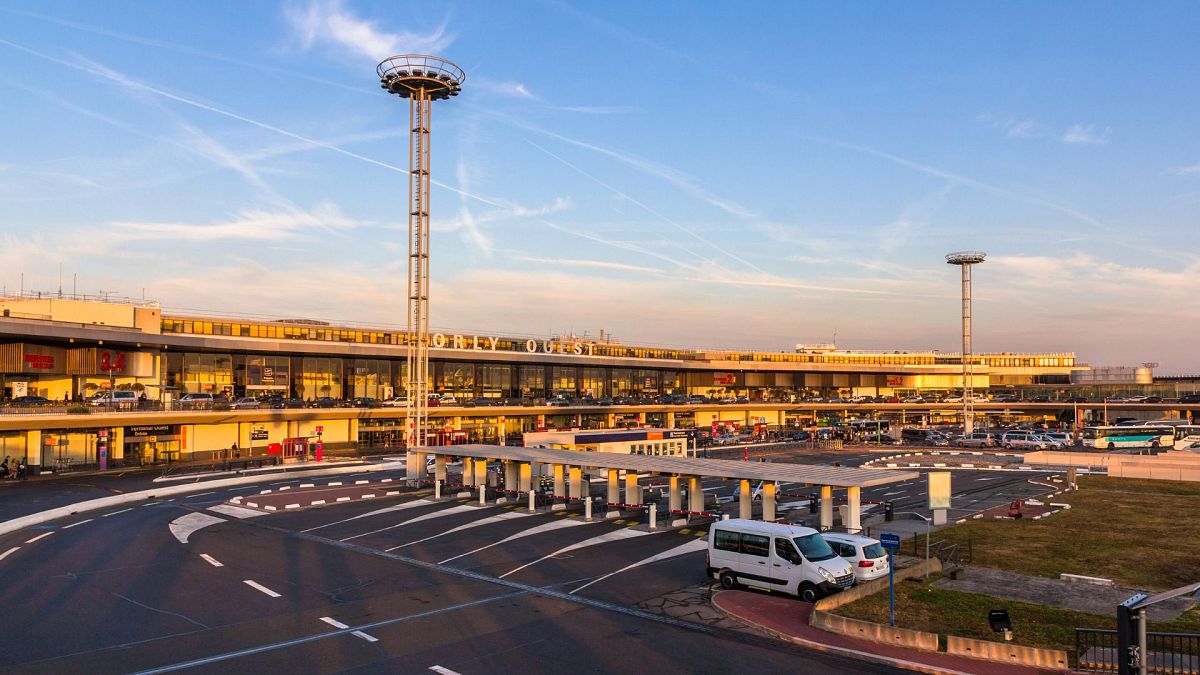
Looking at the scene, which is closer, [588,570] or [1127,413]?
[588,570]

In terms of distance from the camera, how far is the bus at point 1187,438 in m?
80.1

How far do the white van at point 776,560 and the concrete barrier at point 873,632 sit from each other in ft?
8.06

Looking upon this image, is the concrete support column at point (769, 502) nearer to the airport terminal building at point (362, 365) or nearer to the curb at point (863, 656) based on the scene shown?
the curb at point (863, 656)

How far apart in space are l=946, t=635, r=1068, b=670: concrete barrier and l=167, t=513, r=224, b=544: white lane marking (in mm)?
29854

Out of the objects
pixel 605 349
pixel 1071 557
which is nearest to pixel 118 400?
pixel 1071 557

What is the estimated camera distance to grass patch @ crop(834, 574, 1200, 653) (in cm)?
1953

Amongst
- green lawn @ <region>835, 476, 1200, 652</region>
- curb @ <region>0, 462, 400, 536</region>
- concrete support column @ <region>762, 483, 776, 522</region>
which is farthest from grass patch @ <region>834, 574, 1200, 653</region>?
curb @ <region>0, 462, 400, 536</region>

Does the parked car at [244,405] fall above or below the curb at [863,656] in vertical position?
above

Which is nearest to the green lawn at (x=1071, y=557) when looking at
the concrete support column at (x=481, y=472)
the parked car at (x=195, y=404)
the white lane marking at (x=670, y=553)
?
the white lane marking at (x=670, y=553)

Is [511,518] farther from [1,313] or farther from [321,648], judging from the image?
[1,313]

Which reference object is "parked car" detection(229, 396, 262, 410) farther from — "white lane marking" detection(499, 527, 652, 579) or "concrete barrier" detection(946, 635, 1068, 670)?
"concrete barrier" detection(946, 635, 1068, 670)

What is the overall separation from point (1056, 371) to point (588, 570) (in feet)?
560

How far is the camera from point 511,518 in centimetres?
3894

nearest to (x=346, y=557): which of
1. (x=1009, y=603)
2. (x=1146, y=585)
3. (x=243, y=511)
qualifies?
(x=243, y=511)
